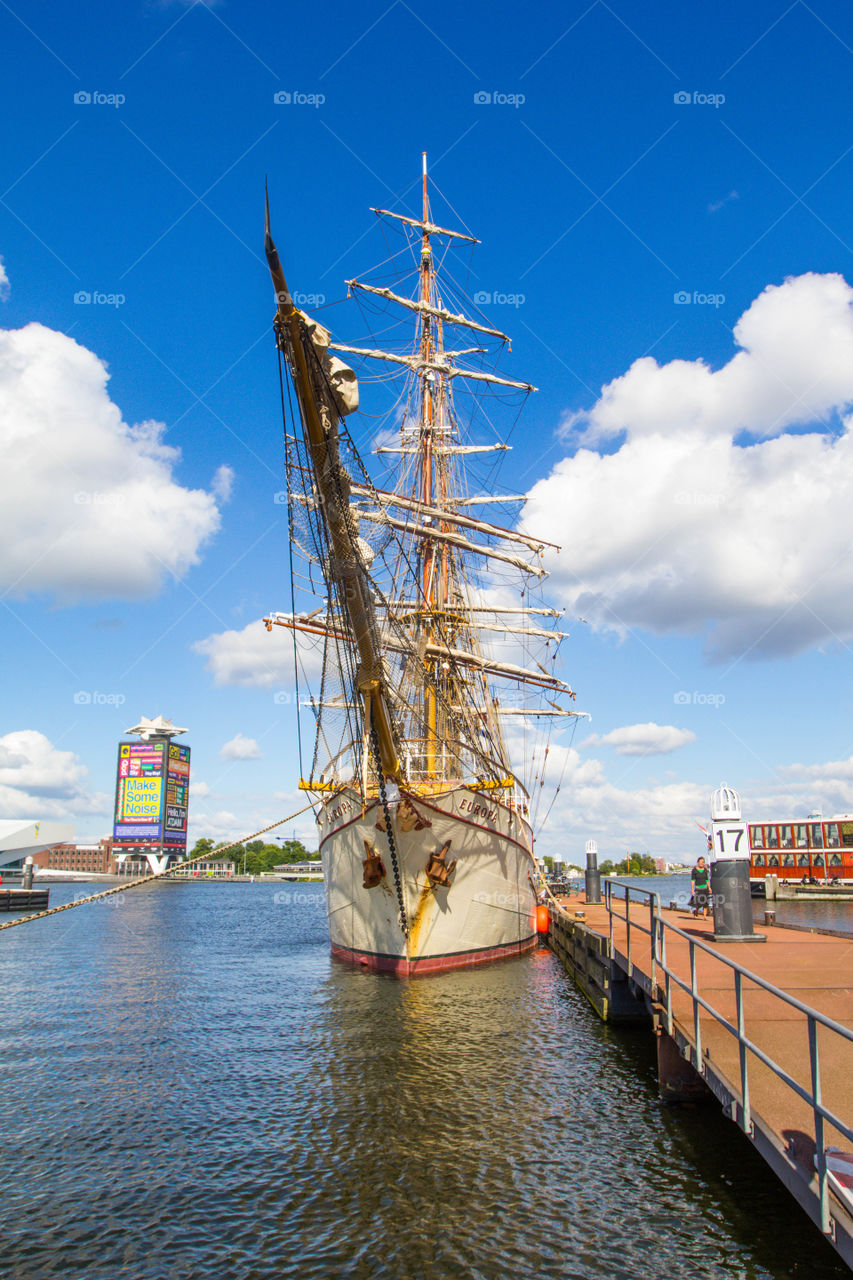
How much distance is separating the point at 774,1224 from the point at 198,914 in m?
59.4

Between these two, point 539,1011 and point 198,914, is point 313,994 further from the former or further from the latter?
point 198,914

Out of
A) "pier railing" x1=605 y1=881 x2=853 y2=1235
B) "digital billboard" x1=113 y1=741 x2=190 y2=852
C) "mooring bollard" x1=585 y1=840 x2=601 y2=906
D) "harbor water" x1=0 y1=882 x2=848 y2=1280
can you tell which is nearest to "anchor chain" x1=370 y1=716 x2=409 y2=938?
"harbor water" x1=0 y1=882 x2=848 y2=1280

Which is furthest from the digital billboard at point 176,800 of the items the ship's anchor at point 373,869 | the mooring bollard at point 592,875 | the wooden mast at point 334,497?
the wooden mast at point 334,497

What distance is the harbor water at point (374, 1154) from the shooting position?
24.3 feet

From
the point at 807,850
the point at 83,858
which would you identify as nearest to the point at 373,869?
the point at 807,850

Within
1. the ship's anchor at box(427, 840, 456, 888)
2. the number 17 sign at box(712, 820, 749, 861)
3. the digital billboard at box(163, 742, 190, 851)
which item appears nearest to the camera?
the number 17 sign at box(712, 820, 749, 861)

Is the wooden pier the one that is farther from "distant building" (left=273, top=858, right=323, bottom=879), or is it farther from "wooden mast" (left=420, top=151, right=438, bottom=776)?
"distant building" (left=273, top=858, right=323, bottom=879)

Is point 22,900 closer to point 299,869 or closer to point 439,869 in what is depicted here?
point 439,869

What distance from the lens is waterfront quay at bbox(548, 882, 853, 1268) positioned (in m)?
5.54

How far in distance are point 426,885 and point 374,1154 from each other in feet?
39.1

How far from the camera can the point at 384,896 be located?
22391mm

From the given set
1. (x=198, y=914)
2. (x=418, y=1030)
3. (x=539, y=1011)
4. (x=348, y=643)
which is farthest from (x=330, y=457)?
(x=198, y=914)

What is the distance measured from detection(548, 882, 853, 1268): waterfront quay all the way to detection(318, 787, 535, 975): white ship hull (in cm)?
572

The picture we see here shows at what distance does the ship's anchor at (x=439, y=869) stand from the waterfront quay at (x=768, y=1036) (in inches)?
208
